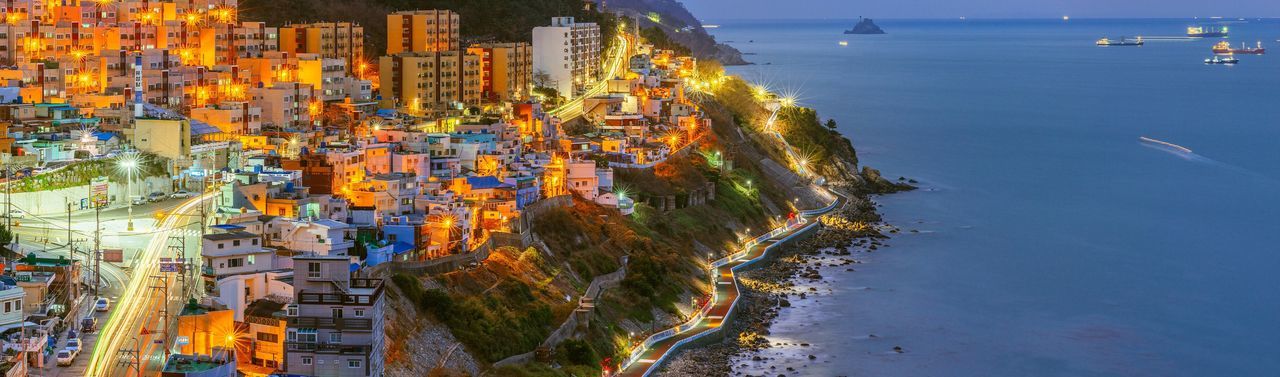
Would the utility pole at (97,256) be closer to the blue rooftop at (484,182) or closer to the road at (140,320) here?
the road at (140,320)

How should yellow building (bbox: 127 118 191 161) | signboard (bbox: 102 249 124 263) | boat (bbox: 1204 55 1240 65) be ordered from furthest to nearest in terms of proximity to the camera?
1. boat (bbox: 1204 55 1240 65)
2. yellow building (bbox: 127 118 191 161)
3. signboard (bbox: 102 249 124 263)

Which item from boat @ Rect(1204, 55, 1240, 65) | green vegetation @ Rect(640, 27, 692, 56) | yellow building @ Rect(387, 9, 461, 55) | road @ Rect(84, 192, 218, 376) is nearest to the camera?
road @ Rect(84, 192, 218, 376)

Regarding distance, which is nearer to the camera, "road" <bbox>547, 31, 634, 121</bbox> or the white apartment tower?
"road" <bbox>547, 31, 634, 121</bbox>

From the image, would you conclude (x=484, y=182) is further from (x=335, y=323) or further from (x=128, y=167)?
(x=335, y=323)

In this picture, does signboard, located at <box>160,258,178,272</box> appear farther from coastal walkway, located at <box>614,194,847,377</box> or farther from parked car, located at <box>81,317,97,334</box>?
coastal walkway, located at <box>614,194,847,377</box>

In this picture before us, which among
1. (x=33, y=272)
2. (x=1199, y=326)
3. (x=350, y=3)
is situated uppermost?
(x=350, y=3)

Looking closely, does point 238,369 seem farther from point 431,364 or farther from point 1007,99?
point 1007,99

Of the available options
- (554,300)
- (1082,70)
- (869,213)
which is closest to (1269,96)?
(1082,70)

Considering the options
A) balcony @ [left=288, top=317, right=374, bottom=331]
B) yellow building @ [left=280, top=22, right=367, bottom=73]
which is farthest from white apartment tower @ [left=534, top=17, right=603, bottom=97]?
balcony @ [left=288, top=317, right=374, bottom=331]
